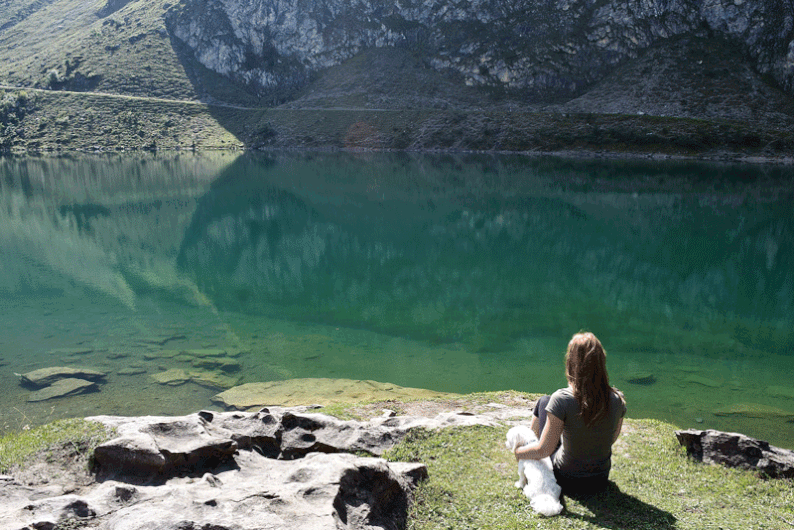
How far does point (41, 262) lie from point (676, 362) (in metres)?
38.9

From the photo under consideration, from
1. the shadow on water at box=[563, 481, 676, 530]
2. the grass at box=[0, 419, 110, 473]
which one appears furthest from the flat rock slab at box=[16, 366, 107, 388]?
the shadow on water at box=[563, 481, 676, 530]

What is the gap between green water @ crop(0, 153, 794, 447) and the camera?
60.2ft

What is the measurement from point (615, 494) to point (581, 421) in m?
1.56

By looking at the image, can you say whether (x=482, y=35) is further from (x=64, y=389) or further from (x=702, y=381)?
(x=64, y=389)

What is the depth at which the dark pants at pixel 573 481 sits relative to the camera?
7125mm

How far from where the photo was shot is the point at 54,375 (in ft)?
61.0

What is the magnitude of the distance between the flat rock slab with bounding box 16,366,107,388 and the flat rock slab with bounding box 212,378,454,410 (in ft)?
17.1

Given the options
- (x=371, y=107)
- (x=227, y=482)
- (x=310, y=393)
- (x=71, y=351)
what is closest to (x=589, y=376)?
(x=227, y=482)

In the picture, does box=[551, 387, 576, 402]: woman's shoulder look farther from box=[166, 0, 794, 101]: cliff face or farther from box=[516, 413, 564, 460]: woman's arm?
box=[166, 0, 794, 101]: cliff face

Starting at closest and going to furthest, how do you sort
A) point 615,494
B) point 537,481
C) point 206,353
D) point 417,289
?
point 537,481, point 615,494, point 206,353, point 417,289

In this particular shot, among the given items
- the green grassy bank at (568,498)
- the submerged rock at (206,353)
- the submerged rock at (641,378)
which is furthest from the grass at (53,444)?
the submerged rock at (641,378)

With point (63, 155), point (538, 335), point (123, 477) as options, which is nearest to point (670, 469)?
point (123, 477)

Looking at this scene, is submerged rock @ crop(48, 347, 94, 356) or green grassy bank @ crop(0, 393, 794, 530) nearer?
green grassy bank @ crop(0, 393, 794, 530)

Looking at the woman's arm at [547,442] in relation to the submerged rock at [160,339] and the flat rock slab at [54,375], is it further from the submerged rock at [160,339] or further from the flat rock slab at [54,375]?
the submerged rock at [160,339]
